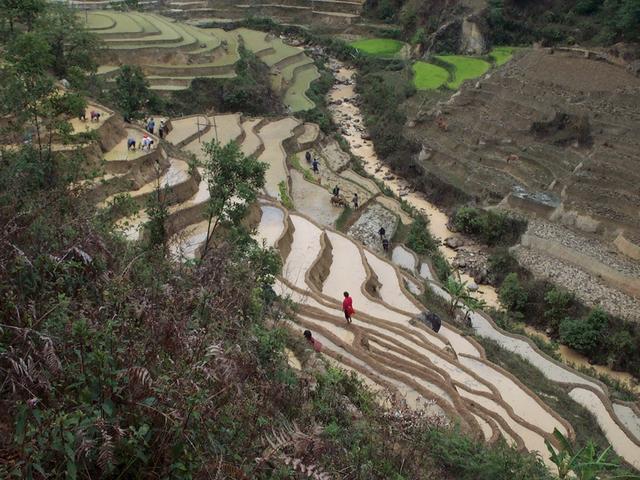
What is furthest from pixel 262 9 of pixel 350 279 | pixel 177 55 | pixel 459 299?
pixel 459 299

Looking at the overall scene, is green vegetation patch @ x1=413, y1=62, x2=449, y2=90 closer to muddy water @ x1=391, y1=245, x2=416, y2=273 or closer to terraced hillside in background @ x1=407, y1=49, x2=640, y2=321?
terraced hillside in background @ x1=407, y1=49, x2=640, y2=321

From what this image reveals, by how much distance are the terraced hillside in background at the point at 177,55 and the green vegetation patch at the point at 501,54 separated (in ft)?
38.6

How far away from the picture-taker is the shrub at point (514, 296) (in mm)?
21750

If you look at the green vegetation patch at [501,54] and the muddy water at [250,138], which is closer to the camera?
the muddy water at [250,138]

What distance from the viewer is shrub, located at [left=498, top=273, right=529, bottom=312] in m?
21.8

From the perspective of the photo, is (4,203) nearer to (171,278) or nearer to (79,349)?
(171,278)

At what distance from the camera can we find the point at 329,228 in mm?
21844

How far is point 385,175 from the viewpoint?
32594mm

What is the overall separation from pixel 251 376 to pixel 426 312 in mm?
10980

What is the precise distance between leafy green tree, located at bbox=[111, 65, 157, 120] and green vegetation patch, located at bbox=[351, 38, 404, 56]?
24.4m

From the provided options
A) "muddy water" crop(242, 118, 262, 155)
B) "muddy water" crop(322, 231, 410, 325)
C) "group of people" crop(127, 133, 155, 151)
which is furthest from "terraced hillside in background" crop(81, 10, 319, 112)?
"muddy water" crop(322, 231, 410, 325)

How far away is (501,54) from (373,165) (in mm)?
15735

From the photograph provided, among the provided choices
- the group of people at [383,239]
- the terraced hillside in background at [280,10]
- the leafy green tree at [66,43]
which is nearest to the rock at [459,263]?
the group of people at [383,239]

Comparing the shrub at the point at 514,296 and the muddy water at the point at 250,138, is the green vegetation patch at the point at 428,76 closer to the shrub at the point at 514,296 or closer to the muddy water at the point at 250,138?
the muddy water at the point at 250,138
